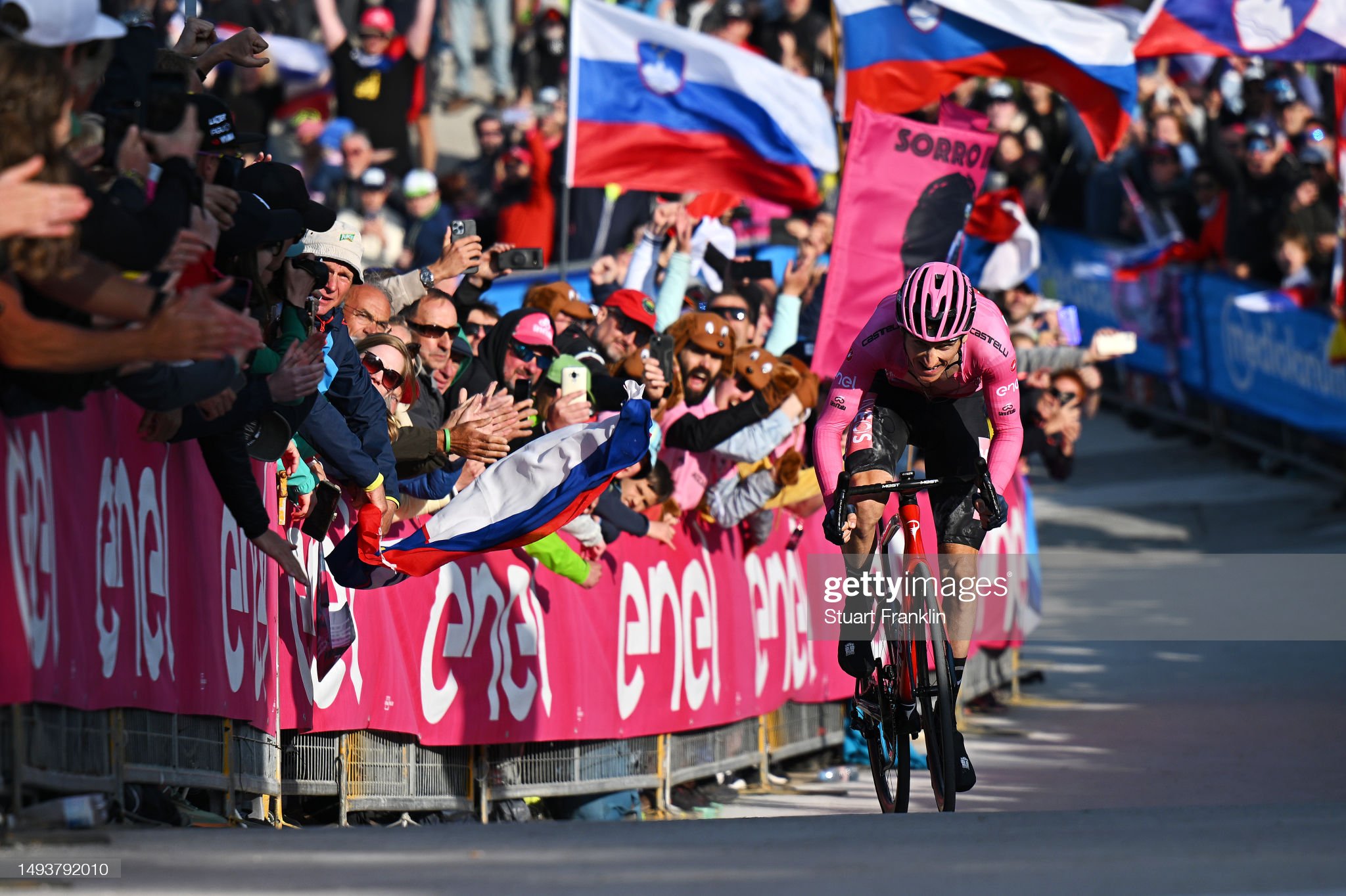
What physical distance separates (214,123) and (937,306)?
292 centimetres

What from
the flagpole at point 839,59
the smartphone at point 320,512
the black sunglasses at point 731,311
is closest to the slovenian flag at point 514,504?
the smartphone at point 320,512

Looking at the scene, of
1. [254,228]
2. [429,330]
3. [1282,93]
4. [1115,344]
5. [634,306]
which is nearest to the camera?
[254,228]

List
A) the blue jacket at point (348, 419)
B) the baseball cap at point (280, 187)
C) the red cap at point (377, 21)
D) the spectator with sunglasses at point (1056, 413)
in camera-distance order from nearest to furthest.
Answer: the baseball cap at point (280, 187) → the blue jacket at point (348, 419) → the spectator with sunglasses at point (1056, 413) → the red cap at point (377, 21)

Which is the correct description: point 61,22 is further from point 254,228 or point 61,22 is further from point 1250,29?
point 1250,29

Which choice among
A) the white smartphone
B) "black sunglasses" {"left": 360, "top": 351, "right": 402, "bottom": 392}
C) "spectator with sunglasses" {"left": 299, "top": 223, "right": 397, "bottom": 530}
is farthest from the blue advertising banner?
"spectator with sunglasses" {"left": 299, "top": 223, "right": 397, "bottom": 530}

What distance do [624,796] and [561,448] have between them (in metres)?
2.19

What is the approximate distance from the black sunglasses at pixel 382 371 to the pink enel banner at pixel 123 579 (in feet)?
2.61

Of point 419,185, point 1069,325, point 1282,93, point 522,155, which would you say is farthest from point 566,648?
point 1282,93

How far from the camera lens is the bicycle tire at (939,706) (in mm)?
8031

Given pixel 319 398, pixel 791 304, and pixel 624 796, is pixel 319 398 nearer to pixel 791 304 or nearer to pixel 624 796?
pixel 624 796

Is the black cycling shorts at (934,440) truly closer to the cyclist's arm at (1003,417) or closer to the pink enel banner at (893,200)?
the cyclist's arm at (1003,417)

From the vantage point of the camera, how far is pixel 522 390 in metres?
9.59

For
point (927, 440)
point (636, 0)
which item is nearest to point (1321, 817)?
point (927, 440)

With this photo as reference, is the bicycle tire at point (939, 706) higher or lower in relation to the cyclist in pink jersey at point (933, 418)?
lower
